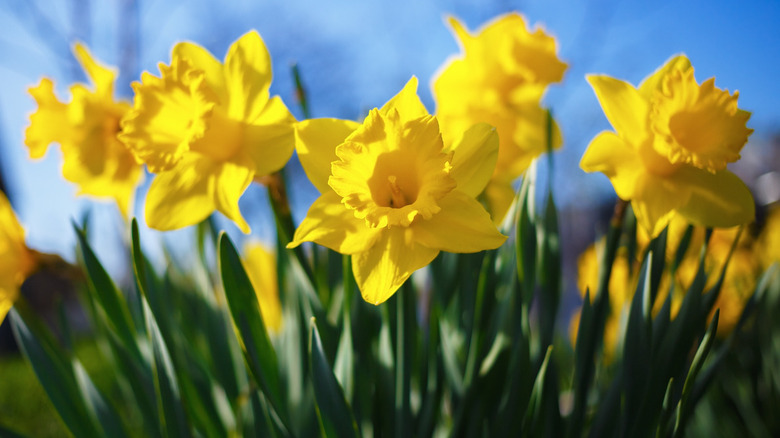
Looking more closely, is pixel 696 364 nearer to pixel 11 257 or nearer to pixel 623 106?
pixel 623 106

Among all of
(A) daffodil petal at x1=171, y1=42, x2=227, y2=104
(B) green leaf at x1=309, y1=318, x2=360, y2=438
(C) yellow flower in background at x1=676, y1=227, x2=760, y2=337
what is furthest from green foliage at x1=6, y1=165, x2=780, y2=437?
(C) yellow flower in background at x1=676, y1=227, x2=760, y2=337

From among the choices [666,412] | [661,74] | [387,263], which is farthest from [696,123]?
[387,263]

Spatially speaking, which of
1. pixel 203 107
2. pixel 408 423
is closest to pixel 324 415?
pixel 408 423

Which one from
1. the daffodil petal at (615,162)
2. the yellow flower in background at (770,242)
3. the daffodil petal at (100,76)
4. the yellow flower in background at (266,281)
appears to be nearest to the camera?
the daffodil petal at (615,162)

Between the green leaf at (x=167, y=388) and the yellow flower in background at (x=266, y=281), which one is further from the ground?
the yellow flower in background at (x=266, y=281)

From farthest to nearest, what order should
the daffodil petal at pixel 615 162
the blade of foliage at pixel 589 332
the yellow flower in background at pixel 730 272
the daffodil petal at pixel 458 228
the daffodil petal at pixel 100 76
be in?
the yellow flower in background at pixel 730 272, the daffodil petal at pixel 100 76, the blade of foliage at pixel 589 332, the daffodil petal at pixel 615 162, the daffodil petal at pixel 458 228

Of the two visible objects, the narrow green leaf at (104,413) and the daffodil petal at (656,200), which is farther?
the narrow green leaf at (104,413)

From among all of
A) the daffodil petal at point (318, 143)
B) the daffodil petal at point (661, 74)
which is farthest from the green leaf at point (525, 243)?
the daffodil petal at point (318, 143)

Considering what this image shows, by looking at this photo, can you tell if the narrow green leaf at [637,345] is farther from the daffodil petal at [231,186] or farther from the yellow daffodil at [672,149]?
the daffodil petal at [231,186]
